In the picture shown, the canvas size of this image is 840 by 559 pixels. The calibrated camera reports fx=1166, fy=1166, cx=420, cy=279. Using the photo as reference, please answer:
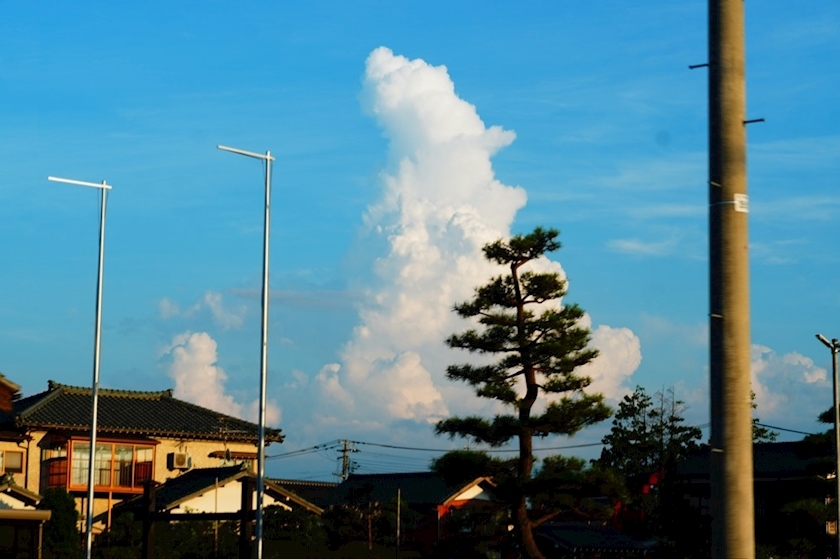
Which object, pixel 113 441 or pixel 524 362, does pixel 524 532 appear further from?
pixel 113 441

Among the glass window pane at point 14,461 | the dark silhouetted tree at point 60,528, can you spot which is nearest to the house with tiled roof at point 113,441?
the glass window pane at point 14,461

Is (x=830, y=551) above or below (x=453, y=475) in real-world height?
below

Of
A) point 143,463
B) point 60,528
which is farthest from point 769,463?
point 60,528

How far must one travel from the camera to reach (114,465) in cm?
5247

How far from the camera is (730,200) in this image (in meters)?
6.29

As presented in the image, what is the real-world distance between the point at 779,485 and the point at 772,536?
17.4 feet

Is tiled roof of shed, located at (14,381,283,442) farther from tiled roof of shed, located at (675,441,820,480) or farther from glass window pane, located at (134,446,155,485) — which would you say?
tiled roof of shed, located at (675,441,820,480)

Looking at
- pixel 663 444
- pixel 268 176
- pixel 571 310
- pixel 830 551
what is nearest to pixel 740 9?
pixel 571 310

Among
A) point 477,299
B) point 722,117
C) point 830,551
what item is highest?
point 477,299

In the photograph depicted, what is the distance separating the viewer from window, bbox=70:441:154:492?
51281 mm

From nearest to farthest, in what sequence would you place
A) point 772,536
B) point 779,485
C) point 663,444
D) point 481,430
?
point 481,430, point 772,536, point 779,485, point 663,444

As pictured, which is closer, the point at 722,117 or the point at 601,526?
the point at 722,117

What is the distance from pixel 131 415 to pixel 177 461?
3.24m

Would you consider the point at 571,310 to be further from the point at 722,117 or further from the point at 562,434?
the point at 722,117
